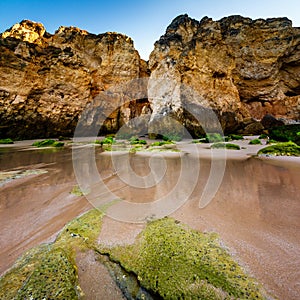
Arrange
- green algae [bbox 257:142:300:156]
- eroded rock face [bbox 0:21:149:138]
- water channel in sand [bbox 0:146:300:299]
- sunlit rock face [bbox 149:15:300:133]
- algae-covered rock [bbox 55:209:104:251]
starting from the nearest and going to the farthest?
water channel in sand [bbox 0:146:300:299], algae-covered rock [bbox 55:209:104:251], green algae [bbox 257:142:300:156], sunlit rock face [bbox 149:15:300:133], eroded rock face [bbox 0:21:149:138]

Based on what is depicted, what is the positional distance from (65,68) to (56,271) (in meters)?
18.4

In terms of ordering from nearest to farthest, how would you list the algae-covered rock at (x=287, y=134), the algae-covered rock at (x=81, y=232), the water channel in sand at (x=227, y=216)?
1. the water channel in sand at (x=227, y=216)
2. the algae-covered rock at (x=81, y=232)
3. the algae-covered rock at (x=287, y=134)

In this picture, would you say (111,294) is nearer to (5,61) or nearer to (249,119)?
(249,119)

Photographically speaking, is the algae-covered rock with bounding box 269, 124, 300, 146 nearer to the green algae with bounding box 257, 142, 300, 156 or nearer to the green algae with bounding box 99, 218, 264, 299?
the green algae with bounding box 257, 142, 300, 156

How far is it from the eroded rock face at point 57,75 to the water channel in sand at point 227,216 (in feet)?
47.3

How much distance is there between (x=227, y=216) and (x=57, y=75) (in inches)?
720

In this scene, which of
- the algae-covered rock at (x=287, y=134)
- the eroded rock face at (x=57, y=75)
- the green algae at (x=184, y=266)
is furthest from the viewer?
the eroded rock face at (x=57, y=75)

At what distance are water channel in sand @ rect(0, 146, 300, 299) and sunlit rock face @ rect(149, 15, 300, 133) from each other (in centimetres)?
982

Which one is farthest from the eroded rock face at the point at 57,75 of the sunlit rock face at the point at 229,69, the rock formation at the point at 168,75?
the sunlit rock face at the point at 229,69

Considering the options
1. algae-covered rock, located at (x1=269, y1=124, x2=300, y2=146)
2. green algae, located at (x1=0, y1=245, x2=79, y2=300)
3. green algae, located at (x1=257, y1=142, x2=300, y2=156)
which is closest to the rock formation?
algae-covered rock, located at (x1=269, y1=124, x2=300, y2=146)

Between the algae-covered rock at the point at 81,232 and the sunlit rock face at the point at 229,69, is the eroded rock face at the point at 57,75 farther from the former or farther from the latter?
the algae-covered rock at the point at 81,232

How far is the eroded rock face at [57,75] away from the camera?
13.4 m

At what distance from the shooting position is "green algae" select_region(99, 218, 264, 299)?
0.82 m

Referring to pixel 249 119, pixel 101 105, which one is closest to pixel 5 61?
pixel 101 105
